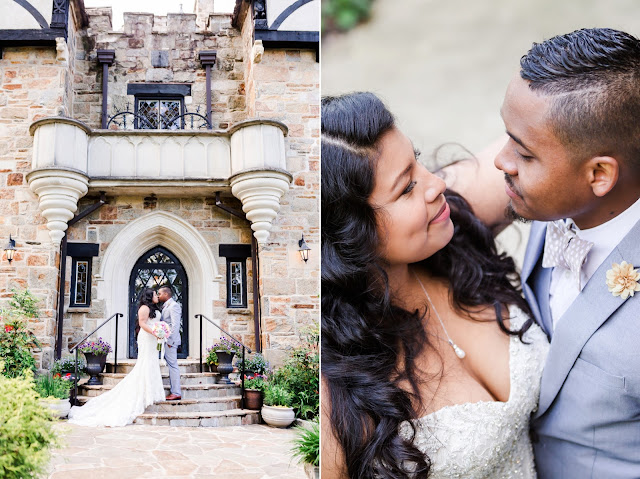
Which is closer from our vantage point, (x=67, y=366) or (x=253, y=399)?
(x=67, y=366)

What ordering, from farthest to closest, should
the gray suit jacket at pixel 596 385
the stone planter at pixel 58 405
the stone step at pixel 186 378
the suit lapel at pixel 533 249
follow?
the stone step at pixel 186 378
the stone planter at pixel 58 405
the suit lapel at pixel 533 249
the gray suit jacket at pixel 596 385

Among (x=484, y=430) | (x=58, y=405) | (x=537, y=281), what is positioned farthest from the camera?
(x=58, y=405)

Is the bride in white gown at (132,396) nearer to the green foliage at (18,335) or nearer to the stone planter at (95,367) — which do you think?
the stone planter at (95,367)

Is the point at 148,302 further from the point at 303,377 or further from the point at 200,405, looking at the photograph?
the point at 303,377

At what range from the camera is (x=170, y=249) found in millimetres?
2227

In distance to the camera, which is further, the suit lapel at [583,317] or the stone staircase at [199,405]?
the stone staircase at [199,405]

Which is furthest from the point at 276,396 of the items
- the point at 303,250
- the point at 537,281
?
the point at 537,281

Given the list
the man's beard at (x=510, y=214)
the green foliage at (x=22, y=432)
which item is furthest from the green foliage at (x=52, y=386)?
the man's beard at (x=510, y=214)

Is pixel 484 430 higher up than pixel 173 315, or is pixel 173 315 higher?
pixel 173 315

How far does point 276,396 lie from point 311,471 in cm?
30

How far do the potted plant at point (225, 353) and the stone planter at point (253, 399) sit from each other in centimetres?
10

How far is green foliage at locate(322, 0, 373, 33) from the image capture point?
157 centimetres

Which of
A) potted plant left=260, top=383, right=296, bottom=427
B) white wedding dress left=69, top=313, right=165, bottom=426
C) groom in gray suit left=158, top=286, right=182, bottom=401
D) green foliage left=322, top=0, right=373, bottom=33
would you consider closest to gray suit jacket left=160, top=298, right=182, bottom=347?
groom in gray suit left=158, top=286, right=182, bottom=401

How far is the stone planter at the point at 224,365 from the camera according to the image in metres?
2.14
